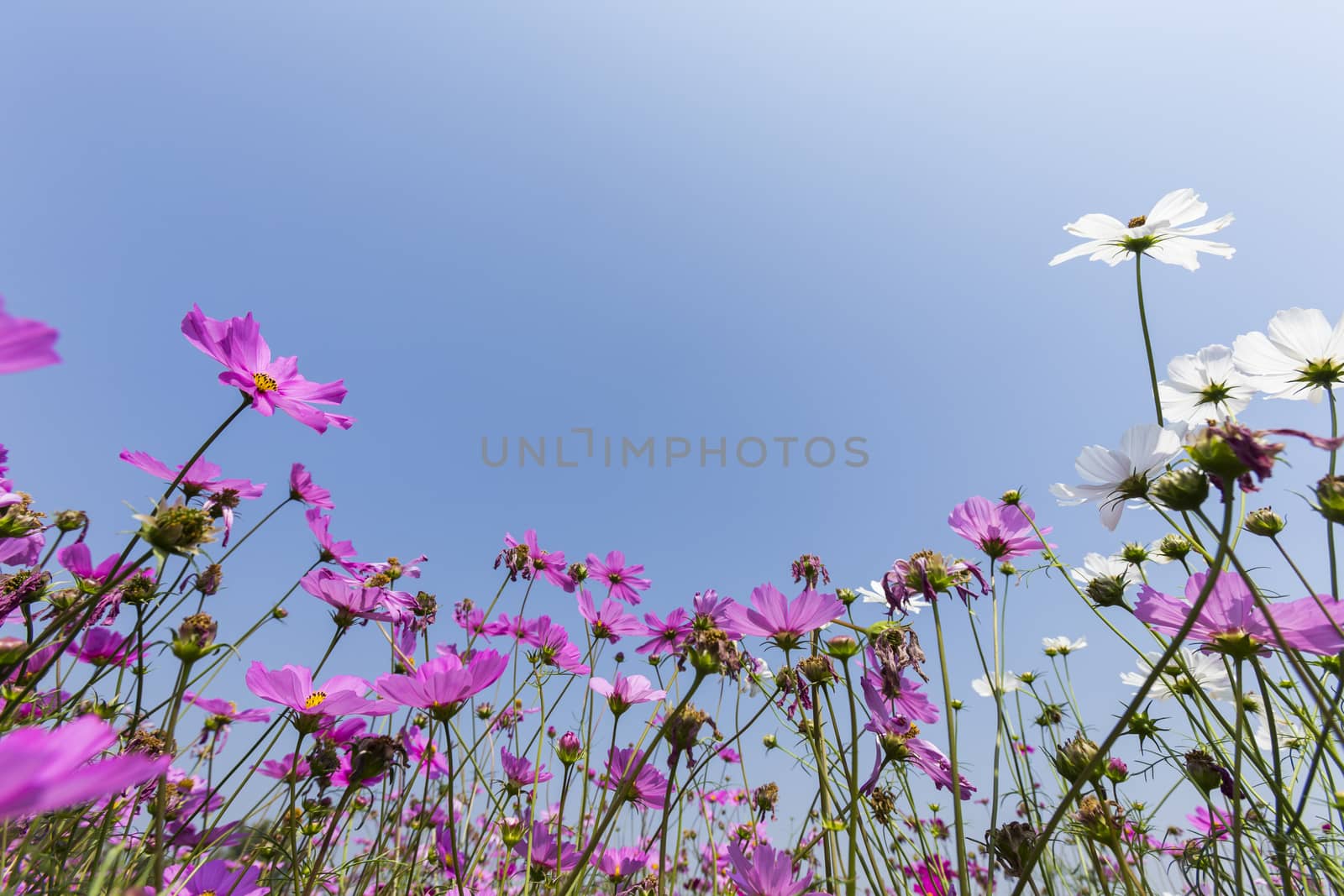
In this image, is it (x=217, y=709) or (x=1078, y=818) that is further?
(x=217, y=709)

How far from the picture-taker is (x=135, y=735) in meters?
1.05

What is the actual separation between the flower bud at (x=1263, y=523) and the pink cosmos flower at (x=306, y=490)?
1.80m

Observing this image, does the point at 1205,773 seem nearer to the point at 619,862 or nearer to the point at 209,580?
the point at 619,862

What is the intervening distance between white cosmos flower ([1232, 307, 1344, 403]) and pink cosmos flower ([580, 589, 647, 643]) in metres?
1.52

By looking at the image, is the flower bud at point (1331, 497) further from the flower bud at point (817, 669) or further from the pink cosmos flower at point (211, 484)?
the pink cosmos flower at point (211, 484)

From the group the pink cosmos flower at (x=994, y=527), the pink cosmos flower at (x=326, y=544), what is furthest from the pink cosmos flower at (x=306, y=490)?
the pink cosmos flower at (x=994, y=527)

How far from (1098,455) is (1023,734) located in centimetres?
150

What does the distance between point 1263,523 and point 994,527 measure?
0.43 meters

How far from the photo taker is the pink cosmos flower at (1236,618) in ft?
2.24

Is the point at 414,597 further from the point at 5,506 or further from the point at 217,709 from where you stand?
the point at 5,506

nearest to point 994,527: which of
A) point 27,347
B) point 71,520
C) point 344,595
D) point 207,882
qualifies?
point 344,595

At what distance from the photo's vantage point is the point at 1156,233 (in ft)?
4.25

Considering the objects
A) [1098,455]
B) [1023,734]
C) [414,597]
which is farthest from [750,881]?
[1023,734]

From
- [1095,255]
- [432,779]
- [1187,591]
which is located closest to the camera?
[1187,591]
